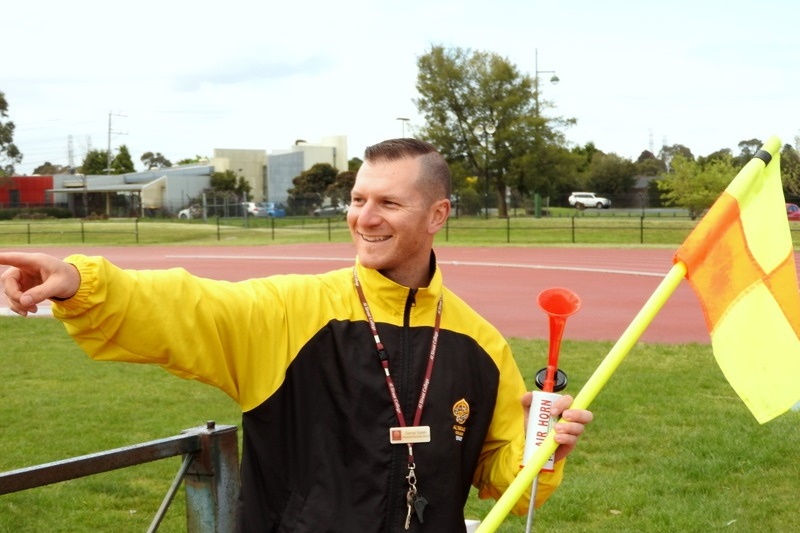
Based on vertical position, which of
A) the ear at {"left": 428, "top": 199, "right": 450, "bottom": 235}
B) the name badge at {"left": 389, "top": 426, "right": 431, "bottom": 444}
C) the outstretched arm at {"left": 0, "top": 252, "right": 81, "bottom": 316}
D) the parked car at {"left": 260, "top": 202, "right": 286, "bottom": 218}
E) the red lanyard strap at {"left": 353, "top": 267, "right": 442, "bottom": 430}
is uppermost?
the ear at {"left": 428, "top": 199, "right": 450, "bottom": 235}

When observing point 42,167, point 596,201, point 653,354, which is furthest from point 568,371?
point 42,167

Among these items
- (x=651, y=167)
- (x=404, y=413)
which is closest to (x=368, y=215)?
(x=404, y=413)

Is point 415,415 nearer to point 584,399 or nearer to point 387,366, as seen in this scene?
point 387,366

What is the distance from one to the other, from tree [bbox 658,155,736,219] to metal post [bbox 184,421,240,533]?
45584 mm

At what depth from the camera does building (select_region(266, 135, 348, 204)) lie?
92.4 meters

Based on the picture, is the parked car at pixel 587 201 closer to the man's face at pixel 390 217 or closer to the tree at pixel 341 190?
the tree at pixel 341 190

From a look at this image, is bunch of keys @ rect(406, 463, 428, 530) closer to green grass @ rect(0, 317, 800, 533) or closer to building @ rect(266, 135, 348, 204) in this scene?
green grass @ rect(0, 317, 800, 533)

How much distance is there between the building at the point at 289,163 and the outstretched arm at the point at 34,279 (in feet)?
293

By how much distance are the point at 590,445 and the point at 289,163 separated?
8659 cm

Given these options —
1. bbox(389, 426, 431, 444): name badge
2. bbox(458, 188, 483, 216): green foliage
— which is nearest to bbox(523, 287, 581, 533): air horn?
bbox(389, 426, 431, 444): name badge

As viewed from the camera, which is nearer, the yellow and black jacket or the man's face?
the yellow and black jacket

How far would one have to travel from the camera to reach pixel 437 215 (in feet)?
10.1

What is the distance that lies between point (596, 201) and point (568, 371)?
61387 millimetres

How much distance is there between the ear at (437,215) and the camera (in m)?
3.04
